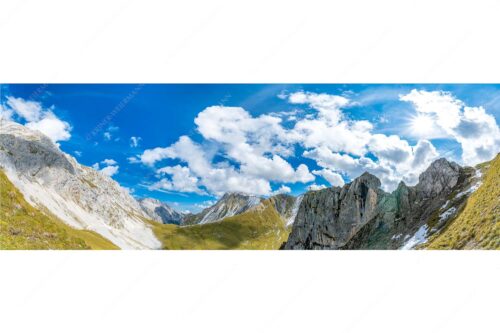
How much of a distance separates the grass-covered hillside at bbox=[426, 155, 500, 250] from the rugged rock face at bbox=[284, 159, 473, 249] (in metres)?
4.18

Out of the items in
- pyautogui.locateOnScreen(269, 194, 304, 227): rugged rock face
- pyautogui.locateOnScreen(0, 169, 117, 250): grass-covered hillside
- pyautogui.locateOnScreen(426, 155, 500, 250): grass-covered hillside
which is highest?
pyautogui.locateOnScreen(0, 169, 117, 250): grass-covered hillside

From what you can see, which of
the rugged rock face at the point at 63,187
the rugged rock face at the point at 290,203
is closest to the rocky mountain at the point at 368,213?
the rugged rock face at the point at 63,187

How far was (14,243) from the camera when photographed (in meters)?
26.0

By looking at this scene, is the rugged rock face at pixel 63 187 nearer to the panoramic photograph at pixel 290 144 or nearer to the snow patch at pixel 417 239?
the panoramic photograph at pixel 290 144

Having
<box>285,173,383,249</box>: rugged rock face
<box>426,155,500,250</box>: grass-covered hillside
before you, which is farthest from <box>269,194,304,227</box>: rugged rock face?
<box>426,155,500,250</box>: grass-covered hillside

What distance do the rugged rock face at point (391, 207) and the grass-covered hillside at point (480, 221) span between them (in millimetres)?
4184

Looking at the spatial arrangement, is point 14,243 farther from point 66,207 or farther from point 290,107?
point 66,207

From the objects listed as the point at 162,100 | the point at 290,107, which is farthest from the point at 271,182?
the point at 162,100

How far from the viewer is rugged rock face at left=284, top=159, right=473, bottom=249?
43.2 m

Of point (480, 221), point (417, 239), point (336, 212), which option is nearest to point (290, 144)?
point (417, 239)

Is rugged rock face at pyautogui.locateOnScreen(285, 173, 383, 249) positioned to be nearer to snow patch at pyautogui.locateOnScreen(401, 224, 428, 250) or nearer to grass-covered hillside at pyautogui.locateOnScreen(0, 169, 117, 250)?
snow patch at pyautogui.locateOnScreen(401, 224, 428, 250)

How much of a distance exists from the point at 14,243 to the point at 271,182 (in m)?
27.4

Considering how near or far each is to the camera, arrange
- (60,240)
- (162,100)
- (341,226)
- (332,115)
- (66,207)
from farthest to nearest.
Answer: (66,207), (341,226), (332,115), (162,100), (60,240)

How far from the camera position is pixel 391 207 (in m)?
54.5
